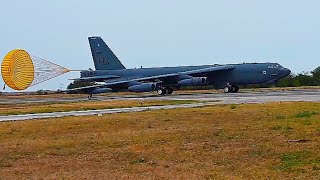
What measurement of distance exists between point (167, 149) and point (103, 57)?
192 feet

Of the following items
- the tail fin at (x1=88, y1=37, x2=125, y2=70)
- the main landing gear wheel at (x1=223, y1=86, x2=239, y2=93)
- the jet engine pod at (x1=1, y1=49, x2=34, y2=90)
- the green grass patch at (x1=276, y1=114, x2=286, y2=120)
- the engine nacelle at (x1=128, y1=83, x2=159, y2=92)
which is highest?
the tail fin at (x1=88, y1=37, x2=125, y2=70)

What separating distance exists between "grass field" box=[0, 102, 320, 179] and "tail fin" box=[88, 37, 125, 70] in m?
49.6

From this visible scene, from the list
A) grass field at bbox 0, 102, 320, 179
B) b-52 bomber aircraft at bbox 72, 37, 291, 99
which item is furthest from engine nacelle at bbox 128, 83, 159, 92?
grass field at bbox 0, 102, 320, 179

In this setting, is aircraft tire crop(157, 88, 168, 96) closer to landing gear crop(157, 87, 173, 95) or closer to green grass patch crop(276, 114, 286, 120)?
landing gear crop(157, 87, 173, 95)

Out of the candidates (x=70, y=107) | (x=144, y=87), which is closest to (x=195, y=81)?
(x=144, y=87)

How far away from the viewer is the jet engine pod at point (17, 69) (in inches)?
1491

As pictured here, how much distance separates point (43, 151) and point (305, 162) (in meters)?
6.48

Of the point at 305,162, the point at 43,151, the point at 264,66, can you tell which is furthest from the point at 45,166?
the point at 264,66

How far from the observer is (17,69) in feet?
127

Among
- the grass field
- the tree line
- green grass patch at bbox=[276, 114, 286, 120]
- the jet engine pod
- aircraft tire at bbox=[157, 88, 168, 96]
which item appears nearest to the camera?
the grass field

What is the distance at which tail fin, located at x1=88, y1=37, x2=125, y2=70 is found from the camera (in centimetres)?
7325

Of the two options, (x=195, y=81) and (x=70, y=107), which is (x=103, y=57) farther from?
(x=70, y=107)

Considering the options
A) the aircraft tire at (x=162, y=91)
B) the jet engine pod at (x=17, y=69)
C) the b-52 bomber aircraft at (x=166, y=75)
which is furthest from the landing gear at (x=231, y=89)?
the jet engine pod at (x=17, y=69)

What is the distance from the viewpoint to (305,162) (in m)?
12.7
